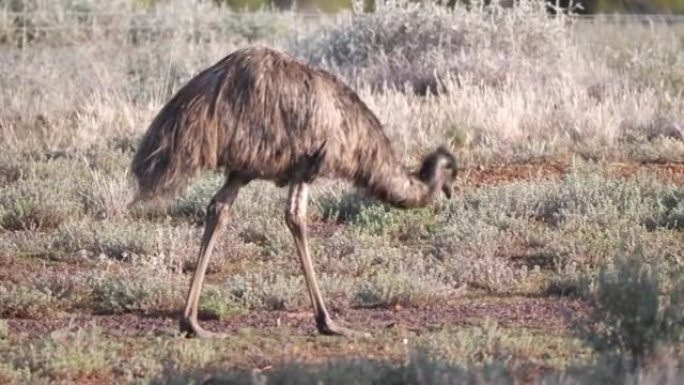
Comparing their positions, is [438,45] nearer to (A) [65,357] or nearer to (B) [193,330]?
(B) [193,330]

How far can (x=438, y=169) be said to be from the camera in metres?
8.91

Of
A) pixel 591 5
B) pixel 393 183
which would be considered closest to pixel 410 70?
pixel 393 183

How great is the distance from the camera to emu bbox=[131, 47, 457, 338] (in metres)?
7.78

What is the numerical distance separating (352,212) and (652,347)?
5686mm

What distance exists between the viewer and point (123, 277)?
9398 millimetres

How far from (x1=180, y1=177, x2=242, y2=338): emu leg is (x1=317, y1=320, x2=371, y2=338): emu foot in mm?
571

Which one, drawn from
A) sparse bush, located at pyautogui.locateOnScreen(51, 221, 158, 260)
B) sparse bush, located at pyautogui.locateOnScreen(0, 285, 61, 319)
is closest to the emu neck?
sparse bush, located at pyautogui.locateOnScreen(0, 285, 61, 319)

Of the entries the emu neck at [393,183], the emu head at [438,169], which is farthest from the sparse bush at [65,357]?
the emu head at [438,169]

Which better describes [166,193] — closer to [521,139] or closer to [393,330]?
[393,330]

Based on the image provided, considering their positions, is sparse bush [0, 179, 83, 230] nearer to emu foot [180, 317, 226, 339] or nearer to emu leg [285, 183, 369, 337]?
emu foot [180, 317, 226, 339]

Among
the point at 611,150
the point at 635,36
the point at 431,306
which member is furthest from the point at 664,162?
the point at 635,36

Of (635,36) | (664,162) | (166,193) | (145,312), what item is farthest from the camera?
(635,36)

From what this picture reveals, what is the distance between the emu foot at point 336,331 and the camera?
8.10m

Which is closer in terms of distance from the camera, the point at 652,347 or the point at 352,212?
the point at 652,347
